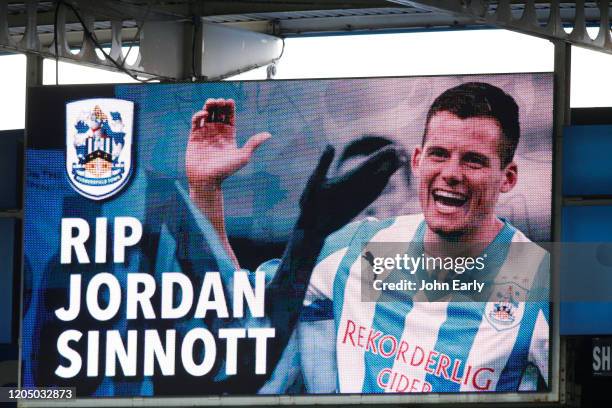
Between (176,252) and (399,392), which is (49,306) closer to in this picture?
(176,252)

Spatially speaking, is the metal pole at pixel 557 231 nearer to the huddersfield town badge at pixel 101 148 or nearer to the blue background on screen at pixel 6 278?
the huddersfield town badge at pixel 101 148

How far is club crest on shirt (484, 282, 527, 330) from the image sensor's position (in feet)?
30.8

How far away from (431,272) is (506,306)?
522mm

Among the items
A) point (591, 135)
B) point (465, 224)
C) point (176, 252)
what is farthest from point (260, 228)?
point (591, 135)

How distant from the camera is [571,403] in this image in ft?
33.1

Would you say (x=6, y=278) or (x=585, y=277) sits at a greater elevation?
(x=585, y=277)

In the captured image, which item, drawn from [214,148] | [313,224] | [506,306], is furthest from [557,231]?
[214,148]

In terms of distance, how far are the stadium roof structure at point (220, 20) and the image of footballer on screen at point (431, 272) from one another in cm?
104

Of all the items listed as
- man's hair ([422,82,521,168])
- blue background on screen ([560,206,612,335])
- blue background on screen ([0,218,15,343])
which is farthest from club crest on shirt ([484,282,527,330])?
blue background on screen ([0,218,15,343])

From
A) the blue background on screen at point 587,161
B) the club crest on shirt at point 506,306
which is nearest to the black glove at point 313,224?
the club crest on shirt at point 506,306

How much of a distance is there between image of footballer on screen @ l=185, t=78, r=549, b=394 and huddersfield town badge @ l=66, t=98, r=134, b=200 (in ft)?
3.88

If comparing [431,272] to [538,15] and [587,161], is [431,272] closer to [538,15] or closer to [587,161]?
[587,161]

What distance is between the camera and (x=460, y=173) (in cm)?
948

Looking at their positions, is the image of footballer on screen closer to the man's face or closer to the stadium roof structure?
the man's face
